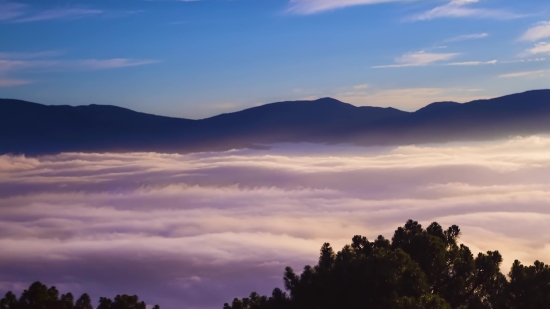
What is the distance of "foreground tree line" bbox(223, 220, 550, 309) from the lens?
64.4 ft

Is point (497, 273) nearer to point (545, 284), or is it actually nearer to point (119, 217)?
point (545, 284)

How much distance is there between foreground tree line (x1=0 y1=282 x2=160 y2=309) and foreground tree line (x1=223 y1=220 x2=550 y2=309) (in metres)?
3.73

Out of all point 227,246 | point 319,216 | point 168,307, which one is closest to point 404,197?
point 319,216

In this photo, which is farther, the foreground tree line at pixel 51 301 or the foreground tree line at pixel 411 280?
the foreground tree line at pixel 411 280

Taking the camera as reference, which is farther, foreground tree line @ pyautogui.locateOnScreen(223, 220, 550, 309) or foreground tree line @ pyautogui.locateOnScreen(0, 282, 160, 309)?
foreground tree line @ pyautogui.locateOnScreen(223, 220, 550, 309)

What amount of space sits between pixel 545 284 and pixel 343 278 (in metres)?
6.23

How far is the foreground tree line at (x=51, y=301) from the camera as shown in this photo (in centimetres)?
1888

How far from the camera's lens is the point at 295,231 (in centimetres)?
14450

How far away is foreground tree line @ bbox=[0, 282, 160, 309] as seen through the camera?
18.9 meters

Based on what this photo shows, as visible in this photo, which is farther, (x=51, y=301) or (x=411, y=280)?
(x=411, y=280)

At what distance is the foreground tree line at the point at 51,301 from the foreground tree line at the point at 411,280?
3732 millimetres

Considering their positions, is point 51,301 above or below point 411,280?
above

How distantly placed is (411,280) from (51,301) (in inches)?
423

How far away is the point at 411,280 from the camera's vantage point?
19.7 m
